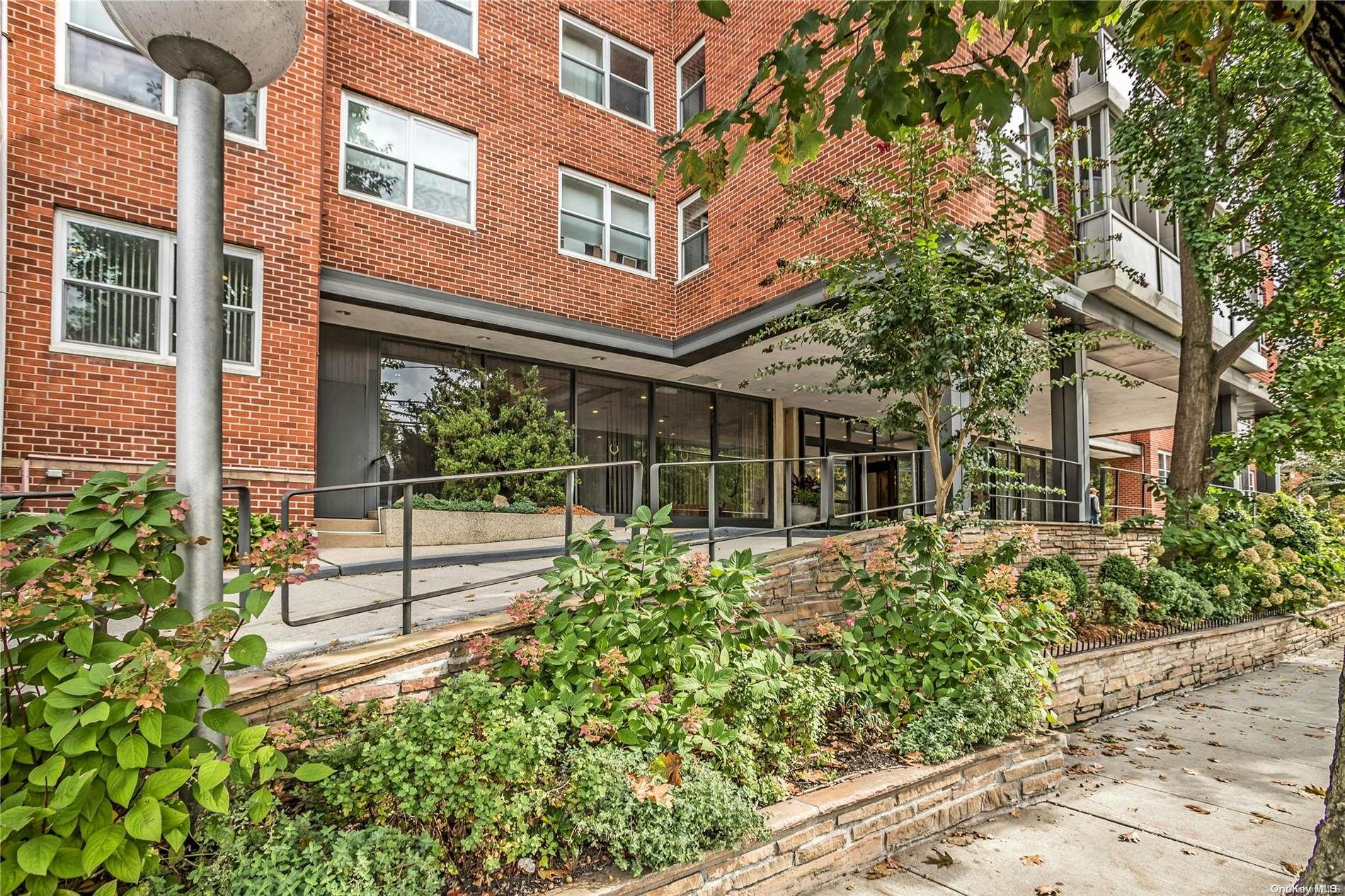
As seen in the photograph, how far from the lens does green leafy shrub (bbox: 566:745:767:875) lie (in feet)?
9.10

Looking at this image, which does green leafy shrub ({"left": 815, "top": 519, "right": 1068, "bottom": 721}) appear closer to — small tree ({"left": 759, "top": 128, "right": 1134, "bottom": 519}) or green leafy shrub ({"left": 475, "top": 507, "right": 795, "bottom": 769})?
green leafy shrub ({"left": 475, "top": 507, "right": 795, "bottom": 769})

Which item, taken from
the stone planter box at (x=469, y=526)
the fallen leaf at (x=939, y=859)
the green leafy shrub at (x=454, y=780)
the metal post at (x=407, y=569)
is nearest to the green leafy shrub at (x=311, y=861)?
the green leafy shrub at (x=454, y=780)

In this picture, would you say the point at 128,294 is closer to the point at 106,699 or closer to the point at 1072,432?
the point at 106,699

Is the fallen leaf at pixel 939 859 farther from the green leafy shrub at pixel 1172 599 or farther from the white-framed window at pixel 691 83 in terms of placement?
the white-framed window at pixel 691 83

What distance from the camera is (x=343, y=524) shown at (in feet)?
28.6

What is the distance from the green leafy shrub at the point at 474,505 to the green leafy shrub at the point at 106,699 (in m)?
6.14

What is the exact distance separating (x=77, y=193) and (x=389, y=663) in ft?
22.8

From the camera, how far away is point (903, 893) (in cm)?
315

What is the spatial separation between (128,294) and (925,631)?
28.2ft

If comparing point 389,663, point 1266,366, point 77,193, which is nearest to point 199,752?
point 389,663

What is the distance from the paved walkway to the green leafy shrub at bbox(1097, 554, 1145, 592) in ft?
6.23

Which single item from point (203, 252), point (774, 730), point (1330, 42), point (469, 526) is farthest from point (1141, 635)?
point (203, 252)

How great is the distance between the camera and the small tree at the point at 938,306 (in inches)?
220

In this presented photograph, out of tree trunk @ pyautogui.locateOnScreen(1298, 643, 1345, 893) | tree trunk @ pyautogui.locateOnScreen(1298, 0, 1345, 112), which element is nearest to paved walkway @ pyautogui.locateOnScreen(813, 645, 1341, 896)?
tree trunk @ pyautogui.locateOnScreen(1298, 643, 1345, 893)
